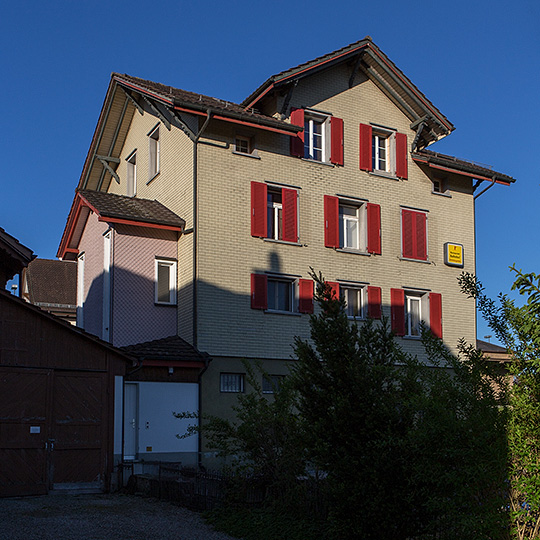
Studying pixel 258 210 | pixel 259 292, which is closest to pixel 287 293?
pixel 259 292

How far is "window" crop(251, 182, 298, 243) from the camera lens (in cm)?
2162

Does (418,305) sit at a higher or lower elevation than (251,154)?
lower

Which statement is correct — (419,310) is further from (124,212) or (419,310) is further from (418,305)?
(124,212)

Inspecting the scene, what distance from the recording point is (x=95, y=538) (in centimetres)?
1072

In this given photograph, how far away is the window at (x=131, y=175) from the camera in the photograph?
2605 cm

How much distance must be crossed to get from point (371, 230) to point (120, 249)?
7.73m

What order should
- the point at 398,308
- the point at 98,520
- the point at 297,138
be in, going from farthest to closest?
the point at 398,308 < the point at 297,138 < the point at 98,520

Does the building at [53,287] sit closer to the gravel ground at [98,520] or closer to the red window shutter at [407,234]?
the red window shutter at [407,234]

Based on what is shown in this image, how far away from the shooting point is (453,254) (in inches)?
995

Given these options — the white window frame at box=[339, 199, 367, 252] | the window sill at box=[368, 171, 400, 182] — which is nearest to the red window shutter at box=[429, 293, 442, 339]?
the white window frame at box=[339, 199, 367, 252]

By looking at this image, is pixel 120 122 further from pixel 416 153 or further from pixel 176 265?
pixel 416 153

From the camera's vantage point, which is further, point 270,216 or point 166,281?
point 270,216

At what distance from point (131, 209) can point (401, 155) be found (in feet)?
29.8

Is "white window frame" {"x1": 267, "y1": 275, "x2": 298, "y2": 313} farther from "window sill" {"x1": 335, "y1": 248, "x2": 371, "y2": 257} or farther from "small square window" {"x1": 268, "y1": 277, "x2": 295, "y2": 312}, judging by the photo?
"window sill" {"x1": 335, "y1": 248, "x2": 371, "y2": 257}
